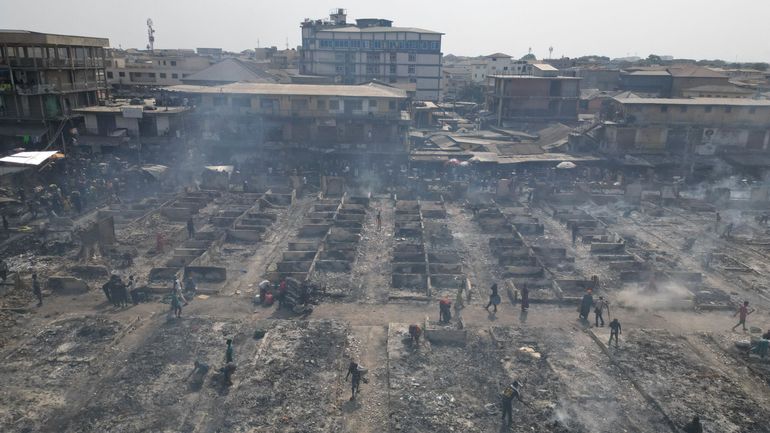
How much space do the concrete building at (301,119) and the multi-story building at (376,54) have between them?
27568 millimetres

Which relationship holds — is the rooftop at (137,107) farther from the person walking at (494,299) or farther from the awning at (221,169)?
the person walking at (494,299)

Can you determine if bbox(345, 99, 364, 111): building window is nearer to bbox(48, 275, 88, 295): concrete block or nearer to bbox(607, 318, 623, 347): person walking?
bbox(48, 275, 88, 295): concrete block

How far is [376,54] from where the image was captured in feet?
244

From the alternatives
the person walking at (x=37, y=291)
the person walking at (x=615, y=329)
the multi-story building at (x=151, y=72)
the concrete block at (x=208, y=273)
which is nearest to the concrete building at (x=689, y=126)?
the person walking at (x=615, y=329)

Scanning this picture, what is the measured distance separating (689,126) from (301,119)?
33763 mm

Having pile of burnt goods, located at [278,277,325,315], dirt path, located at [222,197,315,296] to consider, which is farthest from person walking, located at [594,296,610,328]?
dirt path, located at [222,197,315,296]

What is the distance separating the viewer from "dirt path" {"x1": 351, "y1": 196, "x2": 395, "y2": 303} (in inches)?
910

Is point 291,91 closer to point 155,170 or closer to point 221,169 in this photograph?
point 221,169

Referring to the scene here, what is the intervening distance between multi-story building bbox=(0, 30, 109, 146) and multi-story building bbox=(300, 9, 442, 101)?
34566mm

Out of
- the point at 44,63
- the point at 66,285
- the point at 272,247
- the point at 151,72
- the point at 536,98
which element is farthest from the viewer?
the point at 151,72

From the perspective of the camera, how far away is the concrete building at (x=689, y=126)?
4578 centimetres

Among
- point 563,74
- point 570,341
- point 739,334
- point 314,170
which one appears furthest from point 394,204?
point 563,74

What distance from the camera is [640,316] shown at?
843 inches

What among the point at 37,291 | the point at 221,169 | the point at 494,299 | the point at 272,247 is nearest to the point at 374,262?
the point at 272,247
